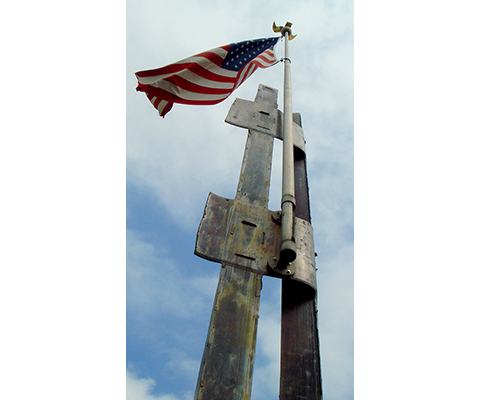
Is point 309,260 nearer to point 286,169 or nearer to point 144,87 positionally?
point 286,169

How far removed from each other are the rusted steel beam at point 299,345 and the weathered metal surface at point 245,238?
29cm

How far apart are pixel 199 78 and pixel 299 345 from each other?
459 centimetres

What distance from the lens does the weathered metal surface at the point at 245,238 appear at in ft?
14.6

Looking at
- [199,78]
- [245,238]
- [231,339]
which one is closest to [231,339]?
[231,339]

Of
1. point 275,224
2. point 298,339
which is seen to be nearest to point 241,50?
point 275,224

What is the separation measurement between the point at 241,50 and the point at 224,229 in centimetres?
422

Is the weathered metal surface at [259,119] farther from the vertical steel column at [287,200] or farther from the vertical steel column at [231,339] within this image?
the vertical steel column at [231,339]

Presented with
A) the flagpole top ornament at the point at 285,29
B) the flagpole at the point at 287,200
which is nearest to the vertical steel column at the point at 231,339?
the flagpole at the point at 287,200

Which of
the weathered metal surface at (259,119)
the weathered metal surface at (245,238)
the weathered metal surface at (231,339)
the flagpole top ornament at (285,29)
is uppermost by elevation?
the flagpole top ornament at (285,29)

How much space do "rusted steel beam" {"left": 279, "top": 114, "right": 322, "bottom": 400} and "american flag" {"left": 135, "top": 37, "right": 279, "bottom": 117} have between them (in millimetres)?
3568

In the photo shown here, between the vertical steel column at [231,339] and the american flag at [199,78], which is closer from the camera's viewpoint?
the vertical steel column at [231,339]

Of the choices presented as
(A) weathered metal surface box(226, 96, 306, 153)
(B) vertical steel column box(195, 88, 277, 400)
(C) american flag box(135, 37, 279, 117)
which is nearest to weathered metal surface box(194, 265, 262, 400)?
(B) vertical steel column box(195, 88, 277, 400)

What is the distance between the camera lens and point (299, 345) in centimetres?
439

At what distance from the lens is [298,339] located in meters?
4.45
